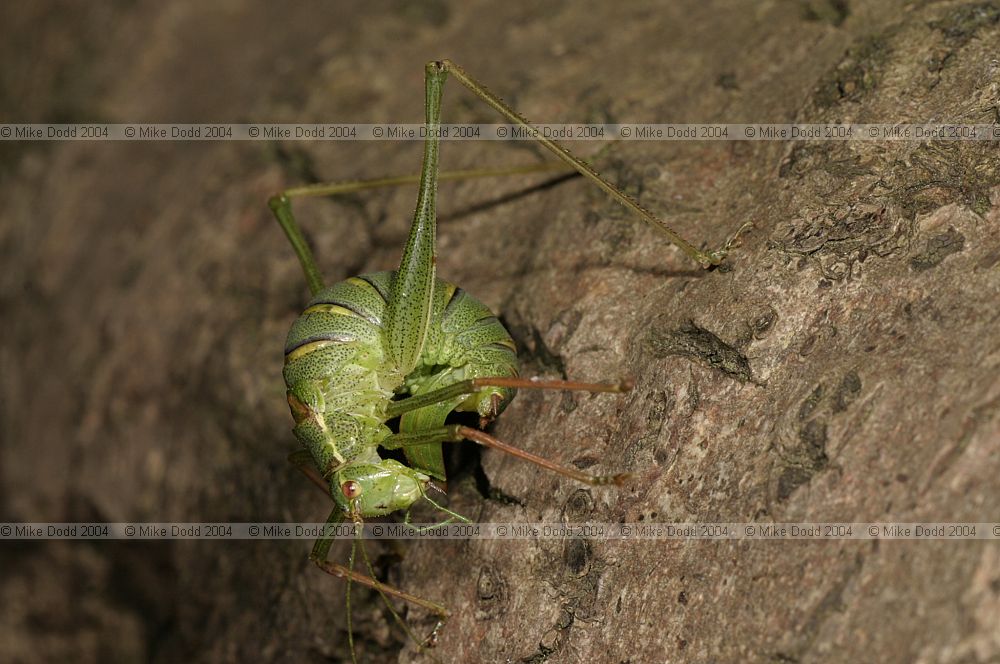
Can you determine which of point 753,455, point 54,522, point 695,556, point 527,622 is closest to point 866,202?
point 753,455

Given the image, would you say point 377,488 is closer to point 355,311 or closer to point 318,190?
point 355,311

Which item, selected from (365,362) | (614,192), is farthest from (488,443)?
(614,192)

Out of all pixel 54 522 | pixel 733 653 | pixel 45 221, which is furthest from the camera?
pixel 45 221

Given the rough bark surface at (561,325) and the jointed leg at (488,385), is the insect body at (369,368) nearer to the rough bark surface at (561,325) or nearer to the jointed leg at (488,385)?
the jointed leg at (488,385)

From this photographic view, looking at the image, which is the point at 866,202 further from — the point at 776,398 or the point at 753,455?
the point at 753,455

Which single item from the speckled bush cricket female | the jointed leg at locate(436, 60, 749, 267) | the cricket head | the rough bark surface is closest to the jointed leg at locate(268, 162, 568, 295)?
the rough bark surface

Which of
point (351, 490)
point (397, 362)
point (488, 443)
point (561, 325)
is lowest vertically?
point (351, 490)

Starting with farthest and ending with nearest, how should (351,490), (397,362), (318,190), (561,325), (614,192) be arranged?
(318,190), (561,325), (397,362), (614,192), (351,490)

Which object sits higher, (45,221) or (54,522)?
(45,221)
